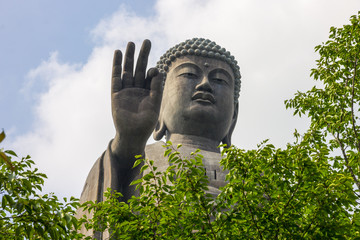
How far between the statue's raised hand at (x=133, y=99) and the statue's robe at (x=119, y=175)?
1.21 feet

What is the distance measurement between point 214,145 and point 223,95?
3.64 feet

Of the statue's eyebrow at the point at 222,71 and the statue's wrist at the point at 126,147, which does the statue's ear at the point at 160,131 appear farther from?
the statue's wrist at the point at 126,147

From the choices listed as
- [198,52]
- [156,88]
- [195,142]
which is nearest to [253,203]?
[156,88]

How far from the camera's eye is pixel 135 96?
32.4 feet

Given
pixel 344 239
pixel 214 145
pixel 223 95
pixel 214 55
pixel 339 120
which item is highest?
pixel 214 55

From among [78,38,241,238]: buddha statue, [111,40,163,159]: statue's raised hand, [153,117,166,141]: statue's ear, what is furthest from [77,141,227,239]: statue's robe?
[153,117,166,141]: statue's ear

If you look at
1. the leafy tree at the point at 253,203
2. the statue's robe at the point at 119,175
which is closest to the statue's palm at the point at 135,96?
the statue's robe at the point at 119,175

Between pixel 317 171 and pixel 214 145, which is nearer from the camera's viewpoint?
pixel 317 171

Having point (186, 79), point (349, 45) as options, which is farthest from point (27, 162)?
point (186, 79)

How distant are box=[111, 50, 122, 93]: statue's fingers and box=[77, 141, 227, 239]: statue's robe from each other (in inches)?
45.4

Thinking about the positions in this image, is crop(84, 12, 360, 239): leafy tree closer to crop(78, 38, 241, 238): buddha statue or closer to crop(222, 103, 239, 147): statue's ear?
crop(78, 38, 241, 238): buddha statue

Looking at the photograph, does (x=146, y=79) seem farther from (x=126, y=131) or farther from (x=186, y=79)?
(x=186, y=79)

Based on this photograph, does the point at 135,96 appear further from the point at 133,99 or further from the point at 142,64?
the point at 142,64

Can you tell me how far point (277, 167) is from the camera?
7145mm
